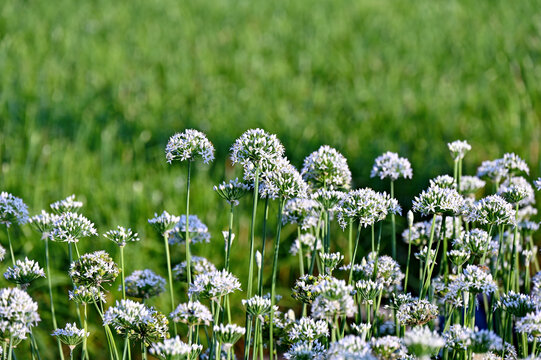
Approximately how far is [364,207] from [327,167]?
0.22m

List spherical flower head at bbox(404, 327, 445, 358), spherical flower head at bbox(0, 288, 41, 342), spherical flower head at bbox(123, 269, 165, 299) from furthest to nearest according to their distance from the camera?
spherical flower head at bbox(123, 269, 165, 299) → spherical flower head at bbox(0, 288, 41, 342) → spherical flower head at bbox(404, 327, 445, 358)

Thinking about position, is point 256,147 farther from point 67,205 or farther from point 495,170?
point 495,170

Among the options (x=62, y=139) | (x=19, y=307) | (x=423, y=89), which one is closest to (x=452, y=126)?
(x=423, y=89)

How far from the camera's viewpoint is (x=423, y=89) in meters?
4.63

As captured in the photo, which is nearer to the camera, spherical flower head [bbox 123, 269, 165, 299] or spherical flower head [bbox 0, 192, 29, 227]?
spherical flower head [bbox 0, 192, 29, 227]

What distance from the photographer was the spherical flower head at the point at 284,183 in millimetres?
1701

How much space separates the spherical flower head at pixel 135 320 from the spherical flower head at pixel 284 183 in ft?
1.48

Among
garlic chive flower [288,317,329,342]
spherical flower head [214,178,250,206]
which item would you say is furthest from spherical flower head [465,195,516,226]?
spherical flower head [214,178,250,206]

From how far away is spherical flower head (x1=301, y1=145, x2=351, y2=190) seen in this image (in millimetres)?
1864

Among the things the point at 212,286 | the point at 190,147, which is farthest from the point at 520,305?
the point at 190,147

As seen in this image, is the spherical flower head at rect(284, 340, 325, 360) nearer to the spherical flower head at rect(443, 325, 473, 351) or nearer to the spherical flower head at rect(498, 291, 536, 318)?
the spherical flower head at rect(443, 325, 473, 351)

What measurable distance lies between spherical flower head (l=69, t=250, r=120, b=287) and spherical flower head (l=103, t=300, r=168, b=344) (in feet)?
0.46

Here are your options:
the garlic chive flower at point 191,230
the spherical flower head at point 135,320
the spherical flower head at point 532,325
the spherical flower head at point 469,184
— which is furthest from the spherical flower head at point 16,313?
the spherical flower head at point 469,184

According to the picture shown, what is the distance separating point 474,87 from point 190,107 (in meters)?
2.12
